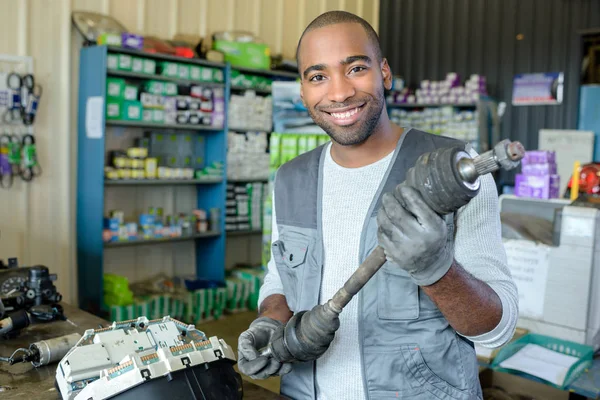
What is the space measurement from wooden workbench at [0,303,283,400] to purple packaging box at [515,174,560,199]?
7.38 feet

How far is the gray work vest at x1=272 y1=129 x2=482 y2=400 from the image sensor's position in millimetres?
1357

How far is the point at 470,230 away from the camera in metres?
1.31

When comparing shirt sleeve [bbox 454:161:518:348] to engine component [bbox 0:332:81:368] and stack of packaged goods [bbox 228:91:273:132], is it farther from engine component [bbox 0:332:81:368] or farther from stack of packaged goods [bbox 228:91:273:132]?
stack of packaged goods [bbox 228:91:273:132]

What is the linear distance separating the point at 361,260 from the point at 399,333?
0.64 feet

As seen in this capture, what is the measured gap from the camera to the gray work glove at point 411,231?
103cm

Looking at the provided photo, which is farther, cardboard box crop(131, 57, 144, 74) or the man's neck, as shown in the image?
cardboard box crop(131, 57, 144, 74)

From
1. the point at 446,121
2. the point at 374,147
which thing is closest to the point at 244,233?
the point at 446,121

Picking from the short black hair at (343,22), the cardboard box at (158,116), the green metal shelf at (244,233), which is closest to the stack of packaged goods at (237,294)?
the green metal shelf at (244,233)

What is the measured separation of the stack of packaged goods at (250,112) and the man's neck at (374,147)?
3810mm

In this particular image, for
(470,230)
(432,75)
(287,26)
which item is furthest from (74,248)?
(432,75)

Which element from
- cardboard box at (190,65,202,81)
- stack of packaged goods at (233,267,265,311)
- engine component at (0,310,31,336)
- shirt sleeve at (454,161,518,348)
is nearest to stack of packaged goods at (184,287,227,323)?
stack of packaged goods at (233,267,265,311)

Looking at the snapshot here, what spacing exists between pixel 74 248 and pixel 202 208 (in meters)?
1.24

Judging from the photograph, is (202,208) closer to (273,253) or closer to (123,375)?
(273,253)

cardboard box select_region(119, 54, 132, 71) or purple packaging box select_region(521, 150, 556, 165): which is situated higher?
cardboard box select_region(119, 54, 132, 71)
